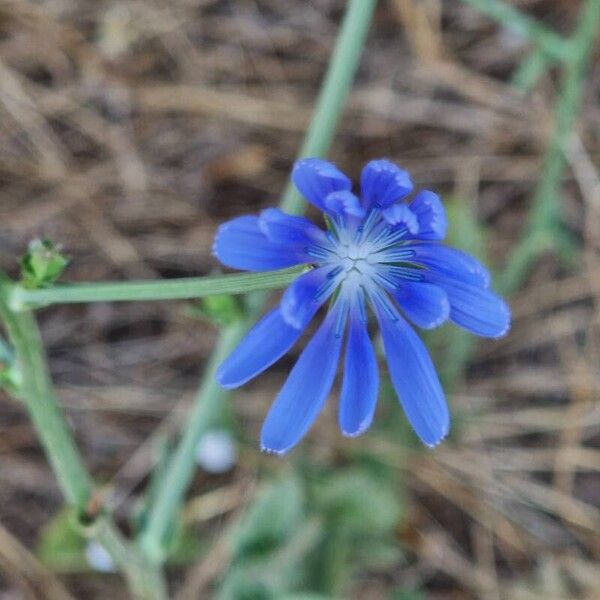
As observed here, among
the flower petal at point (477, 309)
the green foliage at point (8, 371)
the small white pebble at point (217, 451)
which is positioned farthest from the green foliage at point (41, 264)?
the small white pebble at point (217, 451)

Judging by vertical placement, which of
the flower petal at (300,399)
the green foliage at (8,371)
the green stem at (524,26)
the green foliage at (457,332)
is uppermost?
the green stem at (524,26)

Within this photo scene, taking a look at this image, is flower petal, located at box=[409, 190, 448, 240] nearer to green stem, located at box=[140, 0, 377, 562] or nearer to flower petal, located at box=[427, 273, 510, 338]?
flower petal, located at box=[427, 273, 510, 338]

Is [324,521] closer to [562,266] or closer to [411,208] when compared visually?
[562,266]

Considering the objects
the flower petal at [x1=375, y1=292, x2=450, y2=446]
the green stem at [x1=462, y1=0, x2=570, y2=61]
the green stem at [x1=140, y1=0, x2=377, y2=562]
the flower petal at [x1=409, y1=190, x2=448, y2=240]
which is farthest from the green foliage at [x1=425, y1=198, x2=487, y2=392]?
the flower petal at [x1=409, y1=190, x2=448, y2=240]

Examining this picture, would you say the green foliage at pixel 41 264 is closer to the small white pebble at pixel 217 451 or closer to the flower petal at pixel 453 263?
the flower petal at pixel 453 263

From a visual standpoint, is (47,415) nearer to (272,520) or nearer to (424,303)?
(424,303)

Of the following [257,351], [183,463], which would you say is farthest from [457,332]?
[257,351]
